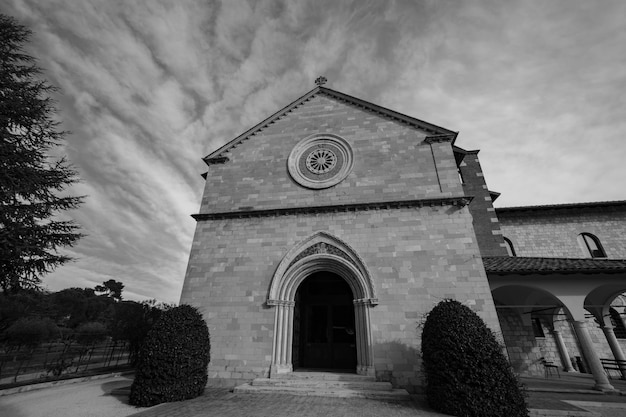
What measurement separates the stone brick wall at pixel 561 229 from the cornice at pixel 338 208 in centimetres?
1011

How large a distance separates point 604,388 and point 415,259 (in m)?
7.25

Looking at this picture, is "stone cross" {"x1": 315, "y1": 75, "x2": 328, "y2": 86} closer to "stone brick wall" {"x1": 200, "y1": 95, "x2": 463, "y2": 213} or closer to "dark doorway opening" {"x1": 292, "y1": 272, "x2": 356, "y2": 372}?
"stone brick wall" {"x1": 200, "y1": 95, "x2": 463, "y2": 213}

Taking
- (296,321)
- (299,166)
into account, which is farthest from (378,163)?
(296,321)

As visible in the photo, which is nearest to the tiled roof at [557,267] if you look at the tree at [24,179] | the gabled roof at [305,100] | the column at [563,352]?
the gabled roof at [305,100]

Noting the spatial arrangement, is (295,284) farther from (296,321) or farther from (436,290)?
(436,290)

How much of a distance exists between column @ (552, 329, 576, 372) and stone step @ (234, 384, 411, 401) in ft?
43.8

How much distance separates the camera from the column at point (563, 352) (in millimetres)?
14740

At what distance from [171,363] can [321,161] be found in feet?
30.0

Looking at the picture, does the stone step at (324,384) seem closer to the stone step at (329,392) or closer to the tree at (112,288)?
the stone step at (329,392)

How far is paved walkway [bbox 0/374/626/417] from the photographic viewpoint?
21.1 ft

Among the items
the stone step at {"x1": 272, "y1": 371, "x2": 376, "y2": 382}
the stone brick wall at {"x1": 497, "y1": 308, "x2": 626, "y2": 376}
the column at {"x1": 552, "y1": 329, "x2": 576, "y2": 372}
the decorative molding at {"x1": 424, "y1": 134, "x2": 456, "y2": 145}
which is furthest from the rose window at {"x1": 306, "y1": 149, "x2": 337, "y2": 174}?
the column at {"x1": 552, "y1": 329, "x2": 576, "y2": 372}

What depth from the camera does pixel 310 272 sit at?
10.5 m

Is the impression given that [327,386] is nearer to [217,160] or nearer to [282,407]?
[282,407]

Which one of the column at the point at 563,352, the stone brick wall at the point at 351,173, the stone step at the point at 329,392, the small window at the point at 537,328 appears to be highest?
the stone brick wall at the point at 351,173
